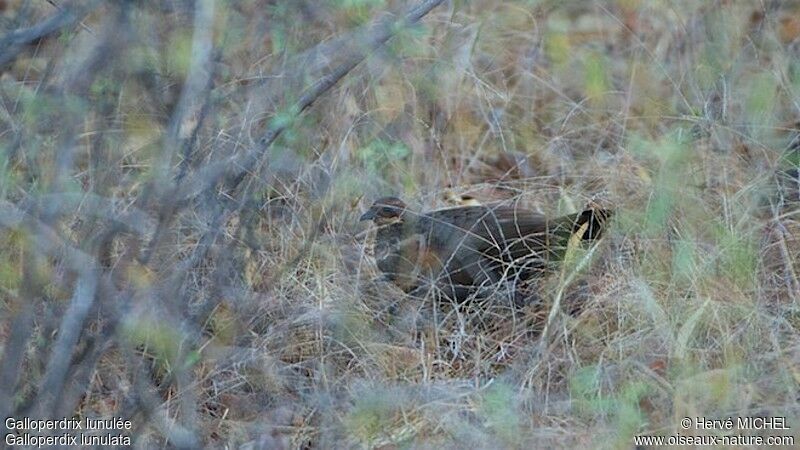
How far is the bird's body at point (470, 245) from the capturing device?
365 cm

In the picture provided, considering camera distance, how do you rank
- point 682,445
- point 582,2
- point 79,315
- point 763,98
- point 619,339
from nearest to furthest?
point 79,315 < point 682,445 < point 619,339 < point 763,98 < point 582,2

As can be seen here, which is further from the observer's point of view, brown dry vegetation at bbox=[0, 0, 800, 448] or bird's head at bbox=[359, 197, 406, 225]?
bird's head at bbox=[359, 197, 406, 225]

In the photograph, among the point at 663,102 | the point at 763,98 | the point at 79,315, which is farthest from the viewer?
the point at 663,102

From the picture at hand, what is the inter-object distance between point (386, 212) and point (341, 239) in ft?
0.58

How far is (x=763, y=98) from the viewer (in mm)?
3566

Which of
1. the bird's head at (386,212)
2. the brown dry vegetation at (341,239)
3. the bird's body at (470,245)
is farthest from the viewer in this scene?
the bird's head at (386,212)

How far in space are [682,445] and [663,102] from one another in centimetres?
164

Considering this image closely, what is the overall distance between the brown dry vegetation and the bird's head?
59 millimetres

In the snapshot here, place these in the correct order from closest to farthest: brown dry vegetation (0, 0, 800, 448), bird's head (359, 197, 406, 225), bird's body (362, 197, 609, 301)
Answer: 1. brown dry vegetation (0, 0, 800, 448)
2. bird's body (362, 197, 609, 301)
3. bird's head (359, 197, 406, 225)

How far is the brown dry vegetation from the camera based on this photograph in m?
2.73

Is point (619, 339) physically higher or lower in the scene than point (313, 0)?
lower

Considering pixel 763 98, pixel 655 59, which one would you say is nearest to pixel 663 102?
pixel 655 59

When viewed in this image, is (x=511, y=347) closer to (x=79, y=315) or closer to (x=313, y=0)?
(x=313, y=0)

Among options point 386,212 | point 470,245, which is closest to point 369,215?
point 386,212
